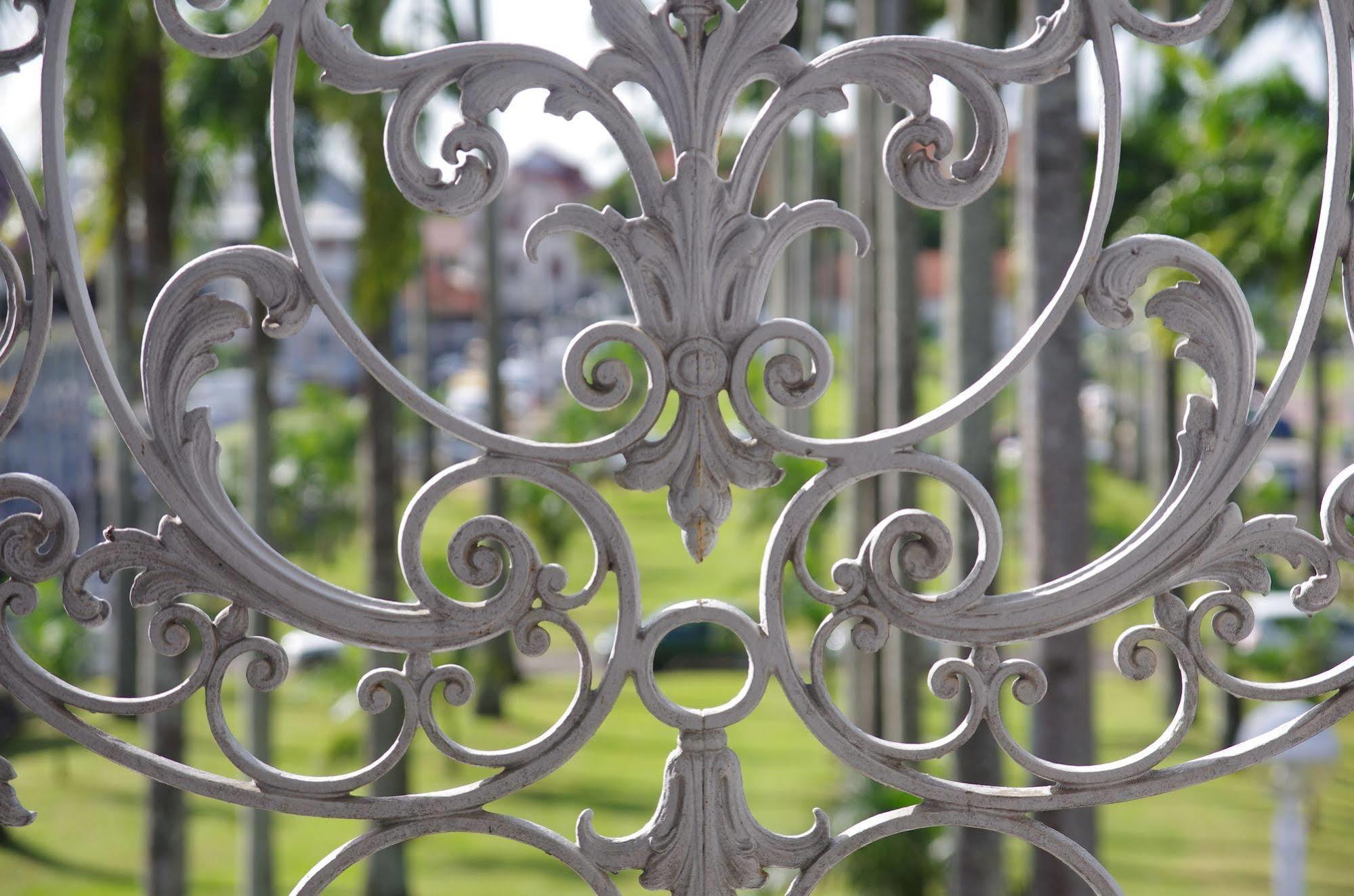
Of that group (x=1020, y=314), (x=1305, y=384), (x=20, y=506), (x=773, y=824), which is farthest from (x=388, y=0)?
(x=1305, y=384)

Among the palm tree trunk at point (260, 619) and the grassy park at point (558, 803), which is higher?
the palm tree trunk at point (260, 619)

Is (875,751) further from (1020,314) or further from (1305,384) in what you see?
(1305,384)

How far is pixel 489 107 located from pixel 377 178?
9838mm

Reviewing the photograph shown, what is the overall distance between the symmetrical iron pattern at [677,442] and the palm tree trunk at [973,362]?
6.00 metres

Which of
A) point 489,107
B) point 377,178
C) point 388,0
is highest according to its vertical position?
point 388,0

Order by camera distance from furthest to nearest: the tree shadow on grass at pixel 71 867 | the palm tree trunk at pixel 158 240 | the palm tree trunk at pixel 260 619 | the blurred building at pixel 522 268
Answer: the blurred building at pixel 522 268 < the tree shadow on grass at pixel 71 867 < the palm tree trunk at pixel 260 619 < the palm tree trunk at pixel 158 240

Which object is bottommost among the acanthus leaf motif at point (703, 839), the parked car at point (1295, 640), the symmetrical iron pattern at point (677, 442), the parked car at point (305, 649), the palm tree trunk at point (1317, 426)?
the parked car at point (305, 649)

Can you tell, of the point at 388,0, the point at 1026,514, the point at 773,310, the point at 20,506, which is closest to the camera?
the point at 1026,514

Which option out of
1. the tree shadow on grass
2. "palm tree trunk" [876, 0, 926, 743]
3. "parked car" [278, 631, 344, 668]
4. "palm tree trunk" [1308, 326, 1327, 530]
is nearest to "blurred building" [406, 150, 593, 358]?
"parked car" [278, 631, 344, 668]

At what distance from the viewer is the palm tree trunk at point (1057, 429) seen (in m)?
5.93

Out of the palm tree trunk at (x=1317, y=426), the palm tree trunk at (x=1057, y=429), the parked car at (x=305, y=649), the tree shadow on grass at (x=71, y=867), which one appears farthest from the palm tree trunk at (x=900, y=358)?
the parked car at (x=305, y=649)

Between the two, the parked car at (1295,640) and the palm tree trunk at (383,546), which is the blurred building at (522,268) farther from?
the palm tree trunk at (383,546)

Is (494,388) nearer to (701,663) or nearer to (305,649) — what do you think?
(305,649)

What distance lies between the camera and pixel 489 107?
1783mm
